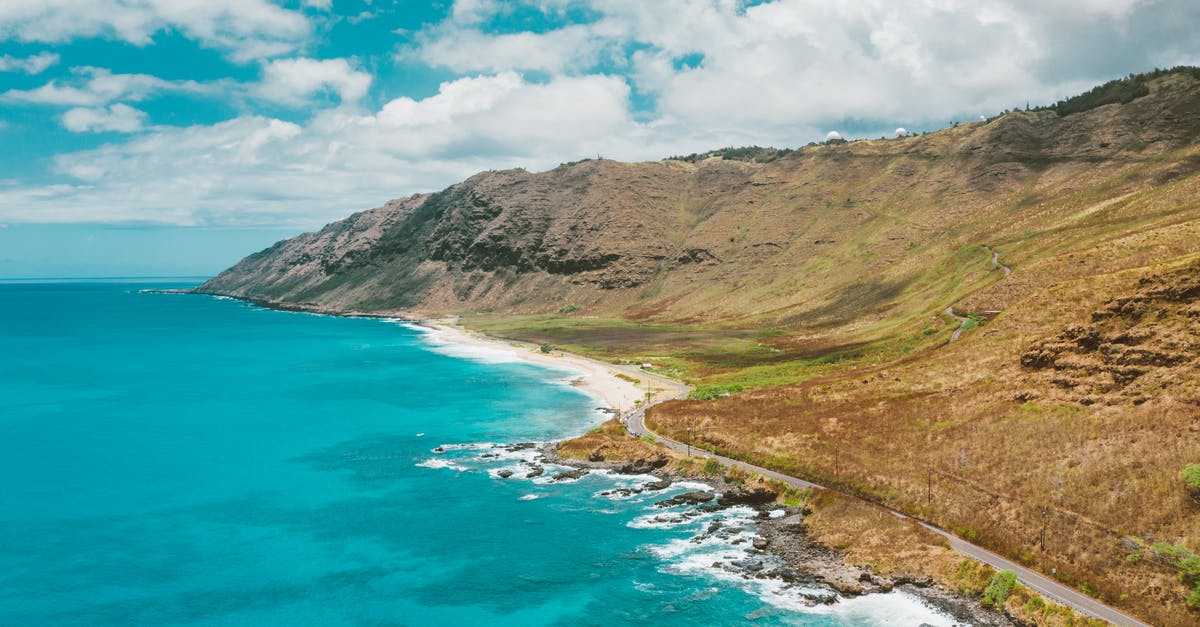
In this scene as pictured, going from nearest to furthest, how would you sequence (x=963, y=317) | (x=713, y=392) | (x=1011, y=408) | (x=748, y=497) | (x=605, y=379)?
(x=1011, y=408)
(x=748, y=497)
(x=713, y=392)
(x=963, y=317)
(x=605, y=379)

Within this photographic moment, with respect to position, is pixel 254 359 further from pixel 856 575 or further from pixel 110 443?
pixel 856 575

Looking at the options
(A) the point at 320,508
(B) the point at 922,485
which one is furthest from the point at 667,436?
(A) the point at 320,508

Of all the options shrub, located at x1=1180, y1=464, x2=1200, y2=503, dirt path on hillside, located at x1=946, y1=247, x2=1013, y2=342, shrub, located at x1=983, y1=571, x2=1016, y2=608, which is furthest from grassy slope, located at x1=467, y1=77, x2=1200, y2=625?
shrub, located at x1=983, y1=571, x2=1016, y2=608

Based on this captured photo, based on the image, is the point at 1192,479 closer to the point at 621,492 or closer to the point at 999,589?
the point at 999,589

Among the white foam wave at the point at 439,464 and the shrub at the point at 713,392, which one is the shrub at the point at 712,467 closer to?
the shrub at the point at 713,392

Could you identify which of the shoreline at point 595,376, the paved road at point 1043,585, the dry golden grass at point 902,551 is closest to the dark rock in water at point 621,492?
the paved road at point 1043,585

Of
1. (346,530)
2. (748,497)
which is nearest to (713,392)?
(748,497)
